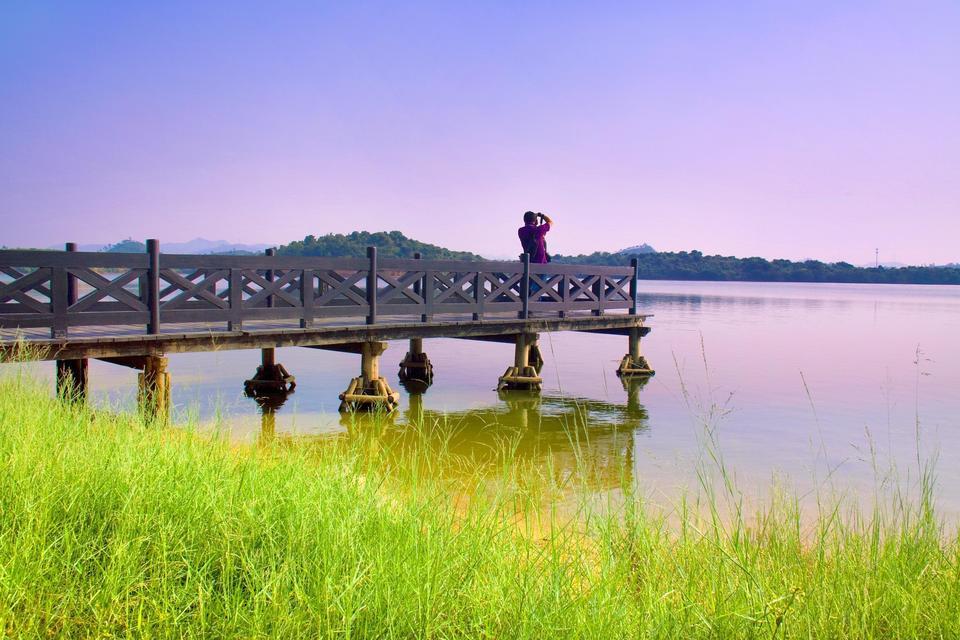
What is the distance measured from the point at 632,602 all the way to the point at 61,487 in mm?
3180

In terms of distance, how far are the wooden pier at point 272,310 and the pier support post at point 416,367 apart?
0.09 ft

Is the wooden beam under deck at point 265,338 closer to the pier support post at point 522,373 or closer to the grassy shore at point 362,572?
the pier support post at point 522,373

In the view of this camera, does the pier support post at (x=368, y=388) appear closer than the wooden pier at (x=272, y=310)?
No

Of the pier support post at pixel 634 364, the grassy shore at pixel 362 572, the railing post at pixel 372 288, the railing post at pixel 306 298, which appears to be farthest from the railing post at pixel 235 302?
the pier support post at pixel 634 364

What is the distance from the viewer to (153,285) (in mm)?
10945

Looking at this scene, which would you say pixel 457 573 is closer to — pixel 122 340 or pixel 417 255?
pixel 122 340

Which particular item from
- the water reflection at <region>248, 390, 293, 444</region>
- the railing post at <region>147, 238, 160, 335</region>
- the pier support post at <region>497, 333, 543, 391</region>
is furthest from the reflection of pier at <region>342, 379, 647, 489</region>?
the railing post at <region>147, 238, 160, 335</region>

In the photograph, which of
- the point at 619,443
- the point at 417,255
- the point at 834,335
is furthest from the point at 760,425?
the point at 834,335

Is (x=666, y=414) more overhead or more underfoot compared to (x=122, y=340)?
more underfoot

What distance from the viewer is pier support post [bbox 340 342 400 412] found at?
44.6 feet

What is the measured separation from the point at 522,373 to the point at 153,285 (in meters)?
7.95

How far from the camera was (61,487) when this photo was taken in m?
4.66

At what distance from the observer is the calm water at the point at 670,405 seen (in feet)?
35.2

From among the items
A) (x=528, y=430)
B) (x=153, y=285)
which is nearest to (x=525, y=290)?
(x=528, y=430)
